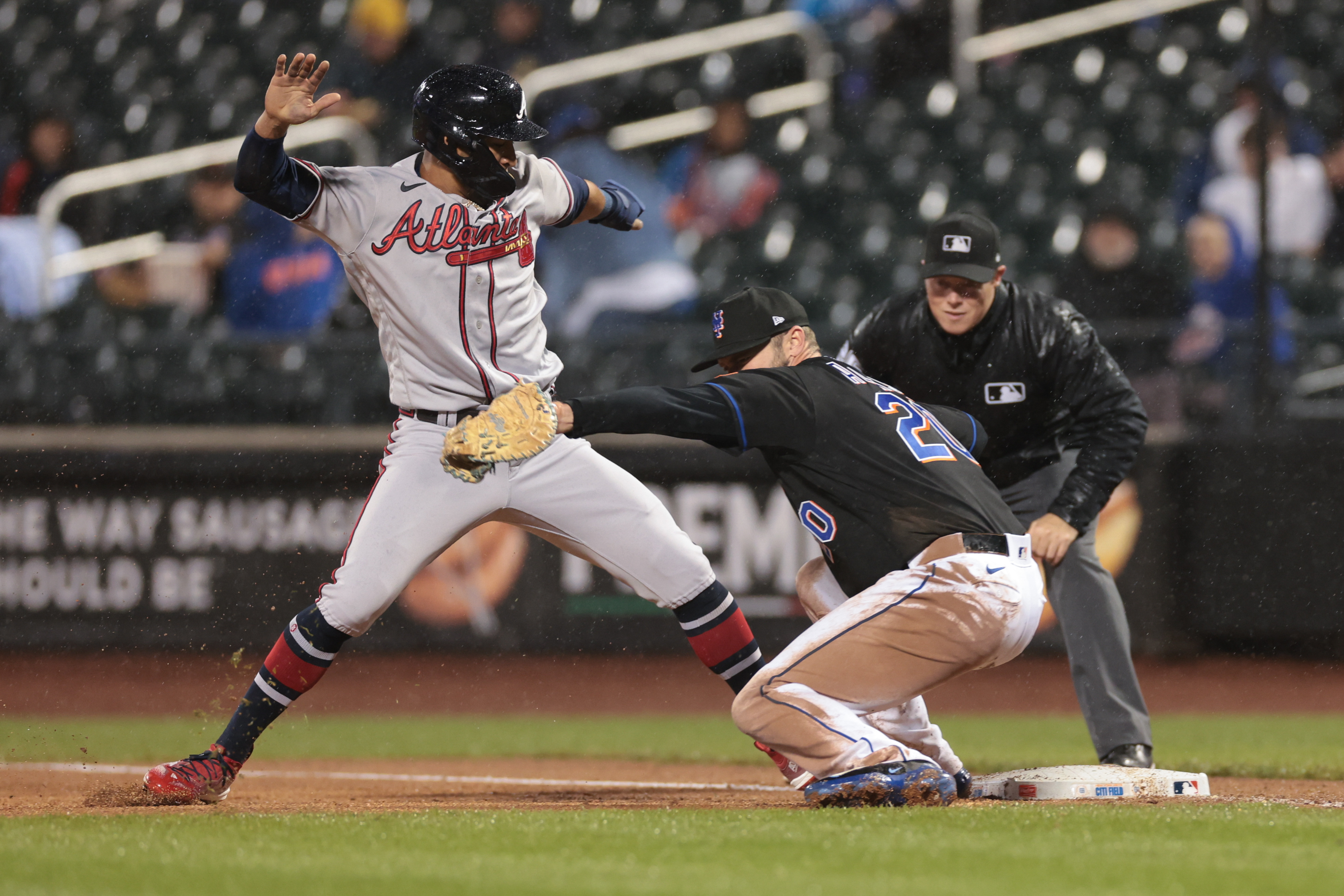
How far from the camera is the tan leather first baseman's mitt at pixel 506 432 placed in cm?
367

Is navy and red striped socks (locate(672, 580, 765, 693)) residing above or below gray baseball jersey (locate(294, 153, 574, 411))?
below

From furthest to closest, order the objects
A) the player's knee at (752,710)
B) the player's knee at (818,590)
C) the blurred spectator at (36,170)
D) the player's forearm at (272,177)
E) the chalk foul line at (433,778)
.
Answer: the blurred spectator at (36,170), the chalk foul line at (433,778), the player's knee at (818,590), the player's forearm at (272,177), the player's knee at (752,710)

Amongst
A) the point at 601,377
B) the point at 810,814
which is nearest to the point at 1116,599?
the point at 810,814

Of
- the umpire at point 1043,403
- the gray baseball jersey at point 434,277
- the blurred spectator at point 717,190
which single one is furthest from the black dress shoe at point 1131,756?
the blurred spectator at point 717,190

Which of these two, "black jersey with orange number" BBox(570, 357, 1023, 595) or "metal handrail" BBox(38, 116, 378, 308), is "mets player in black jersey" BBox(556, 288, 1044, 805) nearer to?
"black jersey with orange number" BBox(570, 357, 1023, 595)

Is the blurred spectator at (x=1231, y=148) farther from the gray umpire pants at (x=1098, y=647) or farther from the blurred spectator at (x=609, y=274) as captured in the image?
the gray umpire pants at (x=1098, y=647)

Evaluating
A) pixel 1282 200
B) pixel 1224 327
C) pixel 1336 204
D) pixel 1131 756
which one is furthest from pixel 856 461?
pixel 1336 204

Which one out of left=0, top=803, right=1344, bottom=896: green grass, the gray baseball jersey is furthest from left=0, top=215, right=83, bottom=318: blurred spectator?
left=0, top=803, right=1344, bottom=896: green grass

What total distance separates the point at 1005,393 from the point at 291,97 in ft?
8.05

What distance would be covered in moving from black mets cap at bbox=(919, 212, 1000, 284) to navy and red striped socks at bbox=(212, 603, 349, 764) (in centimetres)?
217

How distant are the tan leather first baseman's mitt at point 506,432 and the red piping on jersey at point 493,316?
0.66 metres

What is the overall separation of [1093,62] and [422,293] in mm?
9564

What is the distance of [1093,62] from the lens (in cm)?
1249

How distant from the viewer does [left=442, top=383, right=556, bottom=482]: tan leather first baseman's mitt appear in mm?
3670
